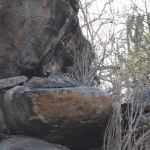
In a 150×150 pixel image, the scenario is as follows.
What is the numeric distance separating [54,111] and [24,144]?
→ 415mm

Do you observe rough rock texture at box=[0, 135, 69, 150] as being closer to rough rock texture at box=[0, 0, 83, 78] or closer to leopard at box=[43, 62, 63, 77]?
rough rock texture at box=[0, 0, 83, 78]

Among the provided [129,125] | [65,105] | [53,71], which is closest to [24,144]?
[65,105]

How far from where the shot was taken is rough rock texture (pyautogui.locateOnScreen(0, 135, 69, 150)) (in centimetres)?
418

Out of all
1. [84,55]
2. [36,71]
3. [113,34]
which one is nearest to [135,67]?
[113,34]

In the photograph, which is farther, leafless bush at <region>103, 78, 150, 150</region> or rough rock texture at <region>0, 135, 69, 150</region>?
leafless bush at <region>103, 78, 150, 150</region>

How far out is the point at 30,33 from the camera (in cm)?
579

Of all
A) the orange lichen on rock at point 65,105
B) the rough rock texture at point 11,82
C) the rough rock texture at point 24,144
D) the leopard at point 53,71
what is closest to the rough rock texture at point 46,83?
the rough rock texture at point 11,82

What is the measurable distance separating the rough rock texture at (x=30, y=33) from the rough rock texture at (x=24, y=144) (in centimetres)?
137

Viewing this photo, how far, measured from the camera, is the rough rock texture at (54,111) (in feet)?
14.1

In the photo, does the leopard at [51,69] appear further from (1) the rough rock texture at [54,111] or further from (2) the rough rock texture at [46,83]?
(1) the rough rock texture at [54,111]

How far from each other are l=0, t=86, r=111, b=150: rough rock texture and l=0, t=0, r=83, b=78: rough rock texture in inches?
47.1

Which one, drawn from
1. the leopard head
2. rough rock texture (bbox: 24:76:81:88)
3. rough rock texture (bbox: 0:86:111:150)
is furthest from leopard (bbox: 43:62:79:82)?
rough rock texture (bbox: 0:86:111:150)

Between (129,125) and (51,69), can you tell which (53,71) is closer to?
(51,69)

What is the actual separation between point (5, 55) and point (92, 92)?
1669 mm
